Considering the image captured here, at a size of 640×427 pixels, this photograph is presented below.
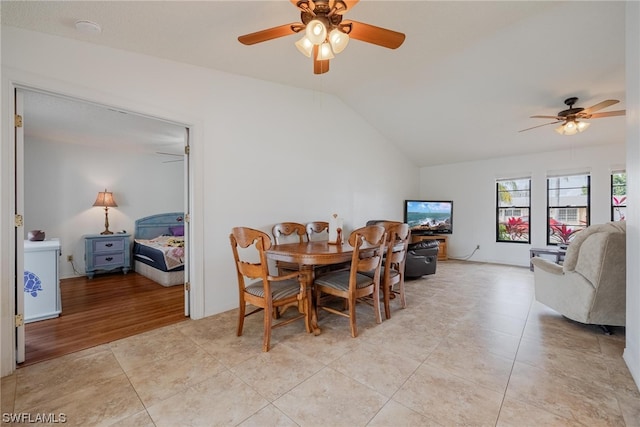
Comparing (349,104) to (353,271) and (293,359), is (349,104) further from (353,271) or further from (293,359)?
(293,359)

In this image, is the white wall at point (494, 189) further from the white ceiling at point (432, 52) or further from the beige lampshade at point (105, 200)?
the beige lampshade at point (105, 200)

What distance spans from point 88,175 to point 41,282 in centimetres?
274

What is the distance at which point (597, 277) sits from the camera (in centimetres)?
235

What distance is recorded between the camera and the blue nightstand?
4.48 metres

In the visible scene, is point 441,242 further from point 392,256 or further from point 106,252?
point 106,252

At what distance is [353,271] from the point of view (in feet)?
Result: 7.59

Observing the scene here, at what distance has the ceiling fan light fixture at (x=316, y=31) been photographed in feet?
5.54

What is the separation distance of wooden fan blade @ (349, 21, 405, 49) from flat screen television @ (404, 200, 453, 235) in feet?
15.1

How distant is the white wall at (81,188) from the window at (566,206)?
26.3 ft

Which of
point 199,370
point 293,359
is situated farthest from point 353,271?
point 199,370

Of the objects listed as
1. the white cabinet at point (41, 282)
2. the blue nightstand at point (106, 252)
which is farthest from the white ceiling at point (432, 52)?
the blue nightstand at point (106, 252)

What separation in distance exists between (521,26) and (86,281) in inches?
262
